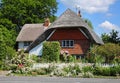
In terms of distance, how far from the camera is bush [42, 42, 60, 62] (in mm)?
55281

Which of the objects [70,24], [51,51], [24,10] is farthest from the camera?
[24,10]

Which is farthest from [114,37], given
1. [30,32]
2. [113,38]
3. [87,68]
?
[87,68]

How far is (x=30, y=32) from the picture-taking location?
70938 mm

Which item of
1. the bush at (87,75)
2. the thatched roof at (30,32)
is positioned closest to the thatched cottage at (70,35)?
the thatched roof at (30,32)

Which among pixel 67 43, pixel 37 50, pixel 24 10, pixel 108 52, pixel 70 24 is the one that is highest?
pixel 24 10

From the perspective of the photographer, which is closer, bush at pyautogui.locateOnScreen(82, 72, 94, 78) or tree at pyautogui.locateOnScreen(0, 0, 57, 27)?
bush at pyautogui.locateOnScreen(82, 72, 94, 78)

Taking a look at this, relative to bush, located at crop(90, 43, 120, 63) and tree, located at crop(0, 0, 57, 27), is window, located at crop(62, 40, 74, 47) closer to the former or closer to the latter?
bush, located at crop(90, 43, 120, 63)

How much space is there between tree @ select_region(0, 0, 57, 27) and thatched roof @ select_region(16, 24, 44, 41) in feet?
23.9

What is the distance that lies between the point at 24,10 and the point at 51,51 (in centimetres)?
2507

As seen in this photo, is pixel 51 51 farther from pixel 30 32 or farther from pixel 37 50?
pixel 30 32

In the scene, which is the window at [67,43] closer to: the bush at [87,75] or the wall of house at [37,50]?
the wall of house at [37,50]

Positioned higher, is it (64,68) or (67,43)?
(67,43)

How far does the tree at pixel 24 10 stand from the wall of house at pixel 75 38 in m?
21.5

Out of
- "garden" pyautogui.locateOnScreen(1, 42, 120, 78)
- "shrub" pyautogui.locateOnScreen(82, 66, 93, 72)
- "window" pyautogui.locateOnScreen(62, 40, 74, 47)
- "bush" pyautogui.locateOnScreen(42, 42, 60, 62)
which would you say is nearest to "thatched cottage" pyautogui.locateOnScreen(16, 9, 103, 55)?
"window" pyautogui.locateOnScreen(62, 40, 74, 47)
